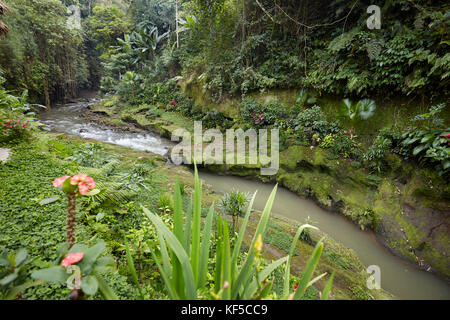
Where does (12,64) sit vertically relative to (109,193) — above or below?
above

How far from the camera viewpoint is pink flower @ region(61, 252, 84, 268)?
711 millimetres

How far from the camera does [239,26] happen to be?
8047 mm

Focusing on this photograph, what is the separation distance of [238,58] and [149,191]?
6503 mm

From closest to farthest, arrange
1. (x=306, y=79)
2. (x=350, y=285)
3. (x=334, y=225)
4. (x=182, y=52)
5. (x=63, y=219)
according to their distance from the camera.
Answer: (x=63, y=219) < (x=350, y=285) < (x=334, y=225) < (x=306, y=79) < (x=182, y=52)

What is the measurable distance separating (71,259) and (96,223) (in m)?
1.49

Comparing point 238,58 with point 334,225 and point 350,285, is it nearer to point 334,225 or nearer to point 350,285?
point 334,225

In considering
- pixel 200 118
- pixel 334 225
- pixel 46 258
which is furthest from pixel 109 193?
pixel 200 118

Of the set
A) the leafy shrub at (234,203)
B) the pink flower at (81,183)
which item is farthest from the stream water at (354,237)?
the pink flower at (81,183)

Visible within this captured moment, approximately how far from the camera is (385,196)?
3.86 m

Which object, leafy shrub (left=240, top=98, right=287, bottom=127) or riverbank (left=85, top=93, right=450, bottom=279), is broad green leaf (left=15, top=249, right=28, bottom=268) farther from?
leafy shrub (left=240, top=98, right=287, bottom=127)

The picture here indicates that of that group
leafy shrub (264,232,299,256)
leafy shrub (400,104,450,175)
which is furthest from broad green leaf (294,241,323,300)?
leafy shrub (400,104,450,175)
